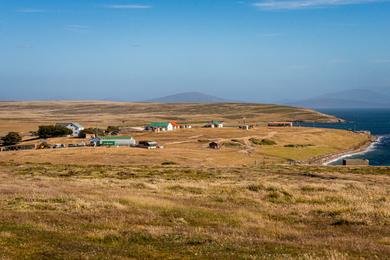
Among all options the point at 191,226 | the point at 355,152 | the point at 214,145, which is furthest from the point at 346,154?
the point at 191,226

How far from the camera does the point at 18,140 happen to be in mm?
110938

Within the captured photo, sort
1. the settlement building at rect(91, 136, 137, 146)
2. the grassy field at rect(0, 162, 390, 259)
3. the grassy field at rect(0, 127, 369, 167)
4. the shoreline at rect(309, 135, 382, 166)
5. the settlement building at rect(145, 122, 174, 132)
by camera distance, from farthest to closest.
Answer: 1. the settlement building at rect(145, 122, 174, 132)
2. the settlement building at rect(91, 136, 137, 146)
3. the shoreline at rect(309, 135, 382, 166)
4. the grassy field at rect(0, 127, 369, 167)
5. the grassy field at rect(0, 162, 390, 259)

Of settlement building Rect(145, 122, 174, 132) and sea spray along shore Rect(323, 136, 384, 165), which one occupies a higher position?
settlement building Rect(145, 122, 174, 132)

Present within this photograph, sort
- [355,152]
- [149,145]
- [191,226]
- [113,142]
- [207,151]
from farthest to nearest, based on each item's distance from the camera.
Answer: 1. [355,152]
2. [113,142]
3. [149,145]
4. [207,151]
5. [191,226]

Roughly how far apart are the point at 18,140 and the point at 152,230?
10307 centimetres

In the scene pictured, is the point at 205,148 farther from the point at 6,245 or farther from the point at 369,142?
the point at 6,245

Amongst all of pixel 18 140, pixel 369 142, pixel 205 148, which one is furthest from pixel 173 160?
pixel 369 142

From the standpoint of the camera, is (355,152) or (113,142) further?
(355,152)

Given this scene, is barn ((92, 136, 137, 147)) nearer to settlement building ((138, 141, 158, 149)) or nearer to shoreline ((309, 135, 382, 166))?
settlement building ((138, 141, 158, 149))

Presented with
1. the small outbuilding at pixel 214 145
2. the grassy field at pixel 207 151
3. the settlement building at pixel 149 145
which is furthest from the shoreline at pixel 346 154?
the settlement building at pixel 149 145

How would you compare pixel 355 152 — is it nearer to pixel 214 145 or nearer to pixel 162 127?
pixel 214 145

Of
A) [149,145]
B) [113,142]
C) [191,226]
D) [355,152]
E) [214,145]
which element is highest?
[191,226]

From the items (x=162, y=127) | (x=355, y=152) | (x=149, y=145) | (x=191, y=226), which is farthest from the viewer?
(x=162, y=127)

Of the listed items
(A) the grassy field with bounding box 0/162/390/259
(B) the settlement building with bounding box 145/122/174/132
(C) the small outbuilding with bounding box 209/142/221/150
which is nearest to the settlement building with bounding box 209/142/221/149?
(C) the small outbuilding with bounding box 209/142/221/150
